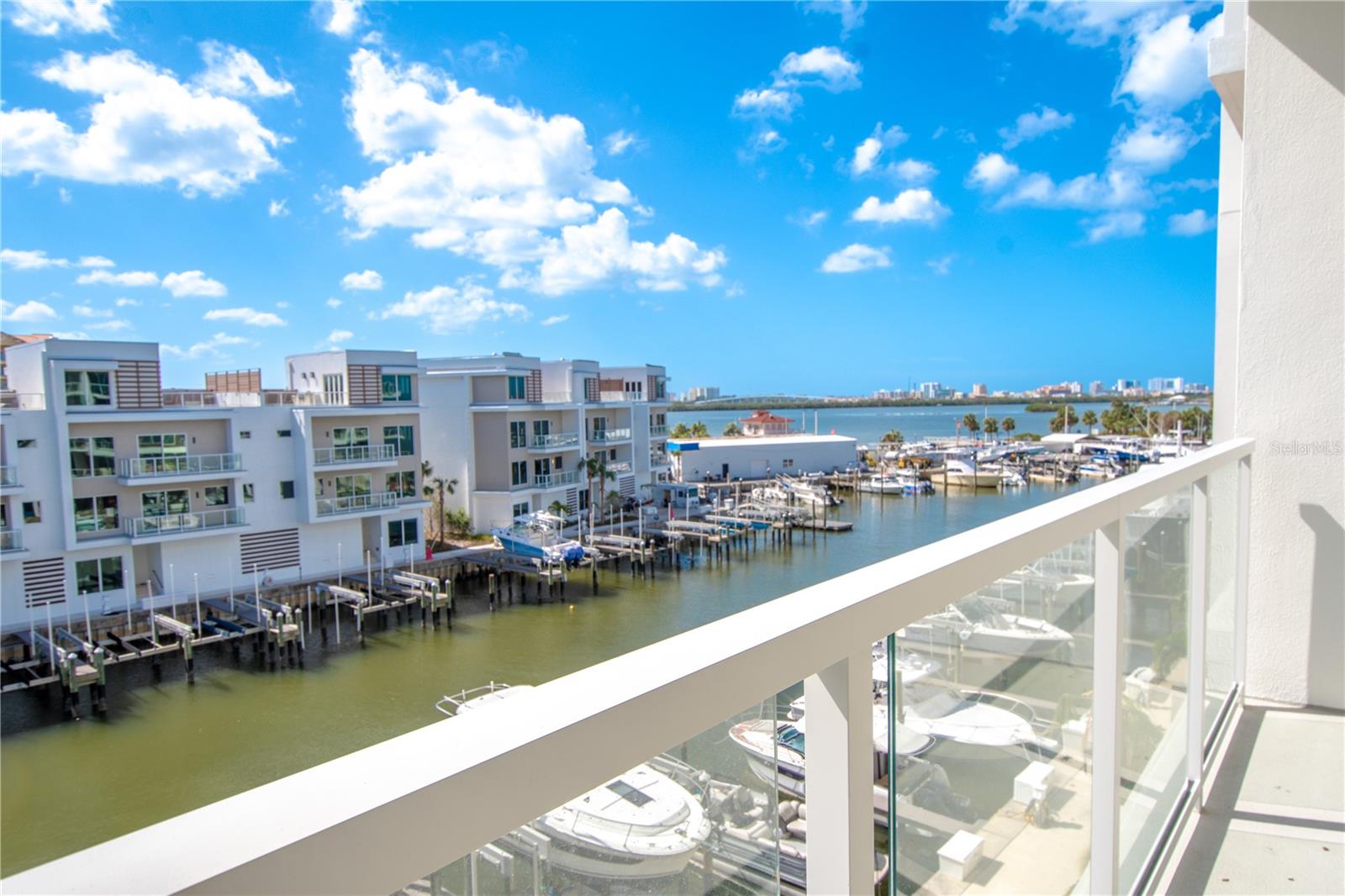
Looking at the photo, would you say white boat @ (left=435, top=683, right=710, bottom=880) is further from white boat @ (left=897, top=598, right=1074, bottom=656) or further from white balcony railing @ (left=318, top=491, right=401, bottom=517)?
white balcony railing @ (left=318, top=491, right=401, bottom=517)

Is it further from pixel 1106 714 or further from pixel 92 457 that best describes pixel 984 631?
pixel 92 457

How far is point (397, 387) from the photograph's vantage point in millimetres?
16344

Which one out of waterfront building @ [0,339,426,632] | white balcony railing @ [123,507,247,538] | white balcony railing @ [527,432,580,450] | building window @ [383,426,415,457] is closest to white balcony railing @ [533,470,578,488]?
white balcony railing @ [527,432,580,450]

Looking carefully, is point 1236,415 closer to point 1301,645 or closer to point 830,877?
point 1301,645

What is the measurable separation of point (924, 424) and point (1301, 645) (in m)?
103

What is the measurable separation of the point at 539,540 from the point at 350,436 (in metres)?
4.81

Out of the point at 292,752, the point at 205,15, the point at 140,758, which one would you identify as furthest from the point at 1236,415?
the point at 205,15

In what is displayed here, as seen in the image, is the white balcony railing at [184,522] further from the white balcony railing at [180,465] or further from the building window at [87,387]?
the building window at [87,387]

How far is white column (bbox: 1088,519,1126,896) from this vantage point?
4.07 feet

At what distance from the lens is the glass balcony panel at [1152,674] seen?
1363 millimetres

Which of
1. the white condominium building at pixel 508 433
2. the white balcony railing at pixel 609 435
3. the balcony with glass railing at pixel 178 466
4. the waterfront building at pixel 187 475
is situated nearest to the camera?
the waterfront building at pixel 187 475

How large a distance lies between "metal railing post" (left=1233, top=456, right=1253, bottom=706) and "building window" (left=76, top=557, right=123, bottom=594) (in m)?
15.1

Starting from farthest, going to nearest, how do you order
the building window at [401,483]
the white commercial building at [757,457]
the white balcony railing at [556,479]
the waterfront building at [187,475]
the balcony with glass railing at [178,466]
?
the white commercial building at [757,457], the white balcony railing at [556,479], the building window at [401,483], the balcony with glass railing at [178,466], the waterfront building at [187,475]

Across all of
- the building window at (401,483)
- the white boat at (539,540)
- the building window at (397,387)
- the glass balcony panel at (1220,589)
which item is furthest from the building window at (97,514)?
the glass balcony panel at (1220,589)
